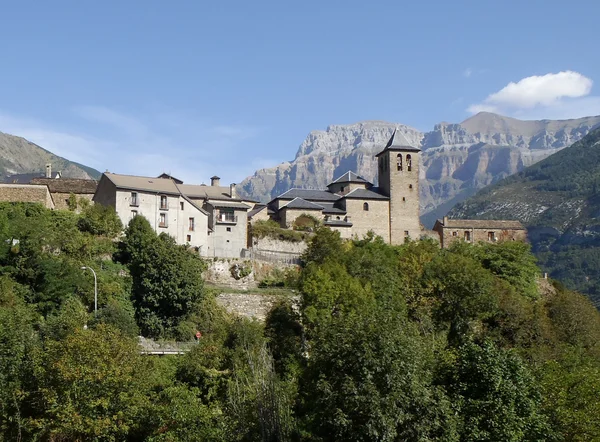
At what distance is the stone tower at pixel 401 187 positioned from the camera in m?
79.1

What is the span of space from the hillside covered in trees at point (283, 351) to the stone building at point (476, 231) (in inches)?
811

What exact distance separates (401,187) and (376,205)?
3727 millimetres

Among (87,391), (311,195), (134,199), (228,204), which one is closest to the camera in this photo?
(87,391)

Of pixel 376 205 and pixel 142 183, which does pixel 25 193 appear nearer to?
pixel 142 183

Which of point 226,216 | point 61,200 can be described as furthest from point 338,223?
point 61,200

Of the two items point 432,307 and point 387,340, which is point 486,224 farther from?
point 387,340

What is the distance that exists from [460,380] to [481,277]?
845 inches

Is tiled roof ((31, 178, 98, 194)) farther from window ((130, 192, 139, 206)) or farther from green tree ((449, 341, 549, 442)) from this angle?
green tree ((449, 341, 549, 442))

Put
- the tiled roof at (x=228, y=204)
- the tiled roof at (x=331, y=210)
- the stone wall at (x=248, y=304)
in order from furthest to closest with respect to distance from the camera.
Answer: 1. the tiled roof at (x=331, y=210)
2. the tiled roof at (x=228, y=204)
3. the stone wall at (x=248, y=304)

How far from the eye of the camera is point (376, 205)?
260 ft

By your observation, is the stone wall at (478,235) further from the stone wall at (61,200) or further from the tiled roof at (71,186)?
the stone wall at (61,200)

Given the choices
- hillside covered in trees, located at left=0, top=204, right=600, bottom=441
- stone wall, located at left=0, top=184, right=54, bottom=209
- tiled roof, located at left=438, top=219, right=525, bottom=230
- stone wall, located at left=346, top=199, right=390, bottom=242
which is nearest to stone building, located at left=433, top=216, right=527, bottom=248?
tiled roof, located at left=438, top=219, right=525, bottom=230

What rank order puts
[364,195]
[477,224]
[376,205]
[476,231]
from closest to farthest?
[376,205] → [364,195] → [476,231] → [477,224]

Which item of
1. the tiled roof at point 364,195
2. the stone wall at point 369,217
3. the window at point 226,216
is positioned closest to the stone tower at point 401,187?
the stone wall at point 369,217
